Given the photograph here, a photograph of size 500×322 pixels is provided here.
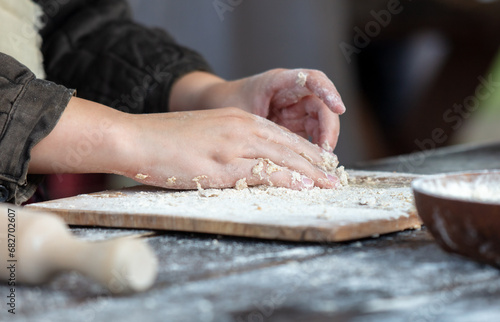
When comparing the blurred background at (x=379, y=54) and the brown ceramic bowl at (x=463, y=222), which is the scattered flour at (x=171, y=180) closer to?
the brown ceramic bowl at (x=463, y=222)

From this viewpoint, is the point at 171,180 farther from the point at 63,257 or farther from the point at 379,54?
the point at 379,54

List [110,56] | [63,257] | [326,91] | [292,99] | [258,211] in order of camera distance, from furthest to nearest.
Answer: [110,56] → [292,99] → [326,91] → [258,211] → [63,257]

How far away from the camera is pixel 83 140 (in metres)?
0.81

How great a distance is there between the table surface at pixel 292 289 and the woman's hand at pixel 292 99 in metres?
0.52

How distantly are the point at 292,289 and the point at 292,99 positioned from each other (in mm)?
745

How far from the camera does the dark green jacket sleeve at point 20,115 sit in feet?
2.48

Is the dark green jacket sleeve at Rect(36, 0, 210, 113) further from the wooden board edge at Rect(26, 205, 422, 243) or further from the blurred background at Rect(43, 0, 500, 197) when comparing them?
the blurred background at Rect(43, 0, 500, 197)

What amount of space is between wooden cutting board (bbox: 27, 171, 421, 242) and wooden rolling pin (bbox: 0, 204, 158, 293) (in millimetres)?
186

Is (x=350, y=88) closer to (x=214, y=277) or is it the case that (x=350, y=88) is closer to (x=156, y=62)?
(x=156, y=62)

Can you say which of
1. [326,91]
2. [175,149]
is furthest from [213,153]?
[326,91]

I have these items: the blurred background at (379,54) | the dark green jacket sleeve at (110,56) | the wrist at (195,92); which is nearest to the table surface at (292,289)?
the wrist at (195,92)

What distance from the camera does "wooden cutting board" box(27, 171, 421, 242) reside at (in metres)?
0.59

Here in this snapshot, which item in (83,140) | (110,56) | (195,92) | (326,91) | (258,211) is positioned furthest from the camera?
(110,56)

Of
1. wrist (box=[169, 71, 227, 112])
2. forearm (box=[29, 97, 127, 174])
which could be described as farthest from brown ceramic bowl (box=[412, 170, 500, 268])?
wrist (box=[169, 71, 227, 112])
